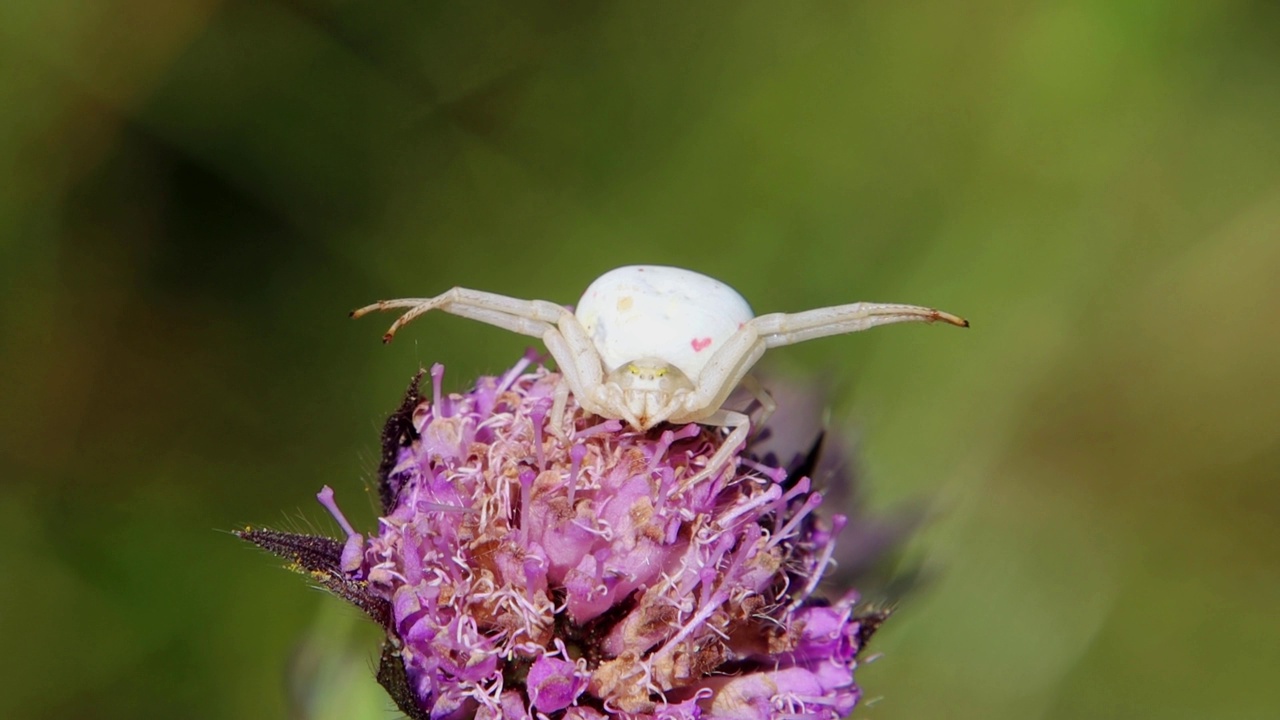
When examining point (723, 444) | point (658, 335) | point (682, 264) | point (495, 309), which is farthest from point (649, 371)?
point (682, 264)

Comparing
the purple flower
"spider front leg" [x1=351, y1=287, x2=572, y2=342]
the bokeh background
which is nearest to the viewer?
the purple flower

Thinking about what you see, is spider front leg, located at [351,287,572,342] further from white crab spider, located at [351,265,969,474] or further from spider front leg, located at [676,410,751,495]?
spider front leg, located at [676,410,751,495]

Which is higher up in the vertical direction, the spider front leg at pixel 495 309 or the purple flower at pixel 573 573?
the spider front leg at pixel 495 309

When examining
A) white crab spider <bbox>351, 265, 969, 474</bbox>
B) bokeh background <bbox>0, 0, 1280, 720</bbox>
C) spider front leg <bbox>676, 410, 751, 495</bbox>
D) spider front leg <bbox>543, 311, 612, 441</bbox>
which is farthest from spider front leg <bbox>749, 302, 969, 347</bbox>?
bokeh background <bbox>0, 0, 1280, 720</bbox>

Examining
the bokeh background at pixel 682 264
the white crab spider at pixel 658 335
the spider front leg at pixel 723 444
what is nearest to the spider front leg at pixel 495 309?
the white crab spider at pixel 658 335

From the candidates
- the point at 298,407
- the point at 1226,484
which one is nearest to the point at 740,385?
the point at 298,407

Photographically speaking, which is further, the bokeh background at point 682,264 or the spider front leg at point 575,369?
the bokeh background at point 682,264

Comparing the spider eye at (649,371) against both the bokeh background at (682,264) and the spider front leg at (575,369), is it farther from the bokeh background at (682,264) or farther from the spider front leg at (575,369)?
the bokeh background at (682,264)
